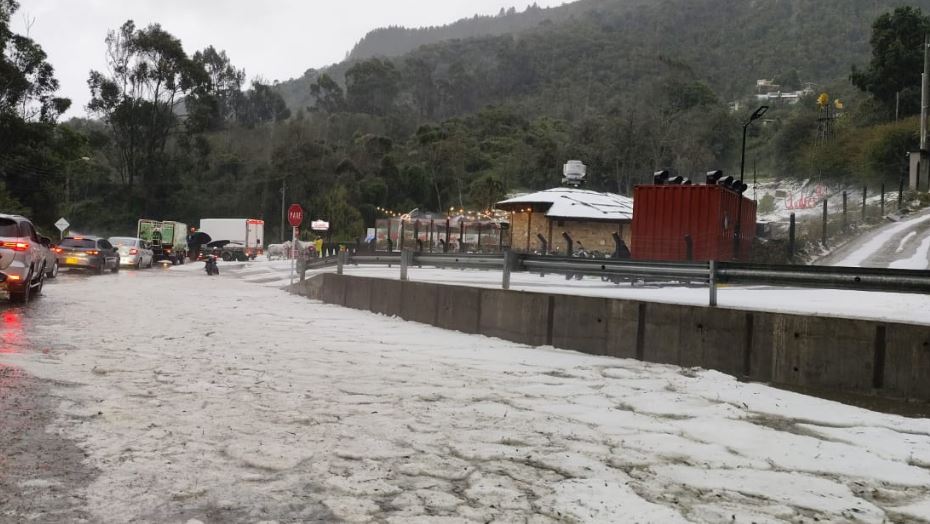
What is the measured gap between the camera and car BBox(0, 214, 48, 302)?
1363 centimetres

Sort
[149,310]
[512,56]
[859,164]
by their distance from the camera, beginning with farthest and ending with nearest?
[512,56]
[859,164]
[149,310]

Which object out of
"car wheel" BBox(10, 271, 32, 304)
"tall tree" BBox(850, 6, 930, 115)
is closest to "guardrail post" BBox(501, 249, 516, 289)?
"car wheel" BBox(10, 271, 32, 304)

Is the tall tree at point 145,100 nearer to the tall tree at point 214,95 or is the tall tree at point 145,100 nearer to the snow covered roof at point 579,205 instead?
the tall tree at point 214,95

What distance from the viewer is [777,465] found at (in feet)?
16.6

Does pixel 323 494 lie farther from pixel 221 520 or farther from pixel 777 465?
pixel 777 465

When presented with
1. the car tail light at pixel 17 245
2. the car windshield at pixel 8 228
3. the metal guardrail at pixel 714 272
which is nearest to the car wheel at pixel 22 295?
the car tail light at pixel 17 245

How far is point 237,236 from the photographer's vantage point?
61.3m

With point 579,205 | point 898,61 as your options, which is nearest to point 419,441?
point 579,205

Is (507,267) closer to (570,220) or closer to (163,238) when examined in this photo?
(570,220)

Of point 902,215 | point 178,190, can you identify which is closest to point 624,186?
point 902,215

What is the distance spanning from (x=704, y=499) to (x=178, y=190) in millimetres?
87128

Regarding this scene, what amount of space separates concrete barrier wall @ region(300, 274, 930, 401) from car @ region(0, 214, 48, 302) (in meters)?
8.14

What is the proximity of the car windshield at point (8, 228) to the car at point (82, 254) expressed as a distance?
16.0 m

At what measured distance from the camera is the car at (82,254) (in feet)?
94.4
